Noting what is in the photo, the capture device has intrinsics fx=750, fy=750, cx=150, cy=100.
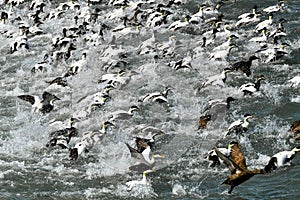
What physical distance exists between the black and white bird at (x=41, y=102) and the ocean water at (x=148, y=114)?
187mm

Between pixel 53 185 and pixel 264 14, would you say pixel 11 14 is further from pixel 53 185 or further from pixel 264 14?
pixel 53 185

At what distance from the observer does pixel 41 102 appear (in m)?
18.2

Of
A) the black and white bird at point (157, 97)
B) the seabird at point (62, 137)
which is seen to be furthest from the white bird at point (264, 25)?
the seabird at point (62, 137)

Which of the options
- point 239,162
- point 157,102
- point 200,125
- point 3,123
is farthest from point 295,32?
point 239,162

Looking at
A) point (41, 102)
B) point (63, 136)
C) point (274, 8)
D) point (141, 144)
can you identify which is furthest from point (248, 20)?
point (141, 144)

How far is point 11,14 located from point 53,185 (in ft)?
62.0

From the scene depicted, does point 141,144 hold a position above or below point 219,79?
below

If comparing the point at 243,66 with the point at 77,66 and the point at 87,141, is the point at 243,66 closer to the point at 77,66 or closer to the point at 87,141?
the point at 77,66

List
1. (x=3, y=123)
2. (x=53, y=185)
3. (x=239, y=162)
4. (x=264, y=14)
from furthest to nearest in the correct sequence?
(x=264, y=14) < (x=3, y=123) < (x=53, y=185) < (x=239, y=162)

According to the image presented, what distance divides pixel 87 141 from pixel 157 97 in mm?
3452

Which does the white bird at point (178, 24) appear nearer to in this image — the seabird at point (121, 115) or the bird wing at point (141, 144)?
the seabird at point (121, 115)

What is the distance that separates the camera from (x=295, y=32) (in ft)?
78.4

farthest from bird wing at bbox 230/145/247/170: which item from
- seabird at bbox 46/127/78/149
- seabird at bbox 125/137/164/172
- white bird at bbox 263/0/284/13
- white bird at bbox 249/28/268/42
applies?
white bird at bbox 263/0/284/13

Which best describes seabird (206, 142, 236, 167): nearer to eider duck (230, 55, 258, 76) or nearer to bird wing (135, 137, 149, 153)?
bird wing (135, 137, 149, 153)
